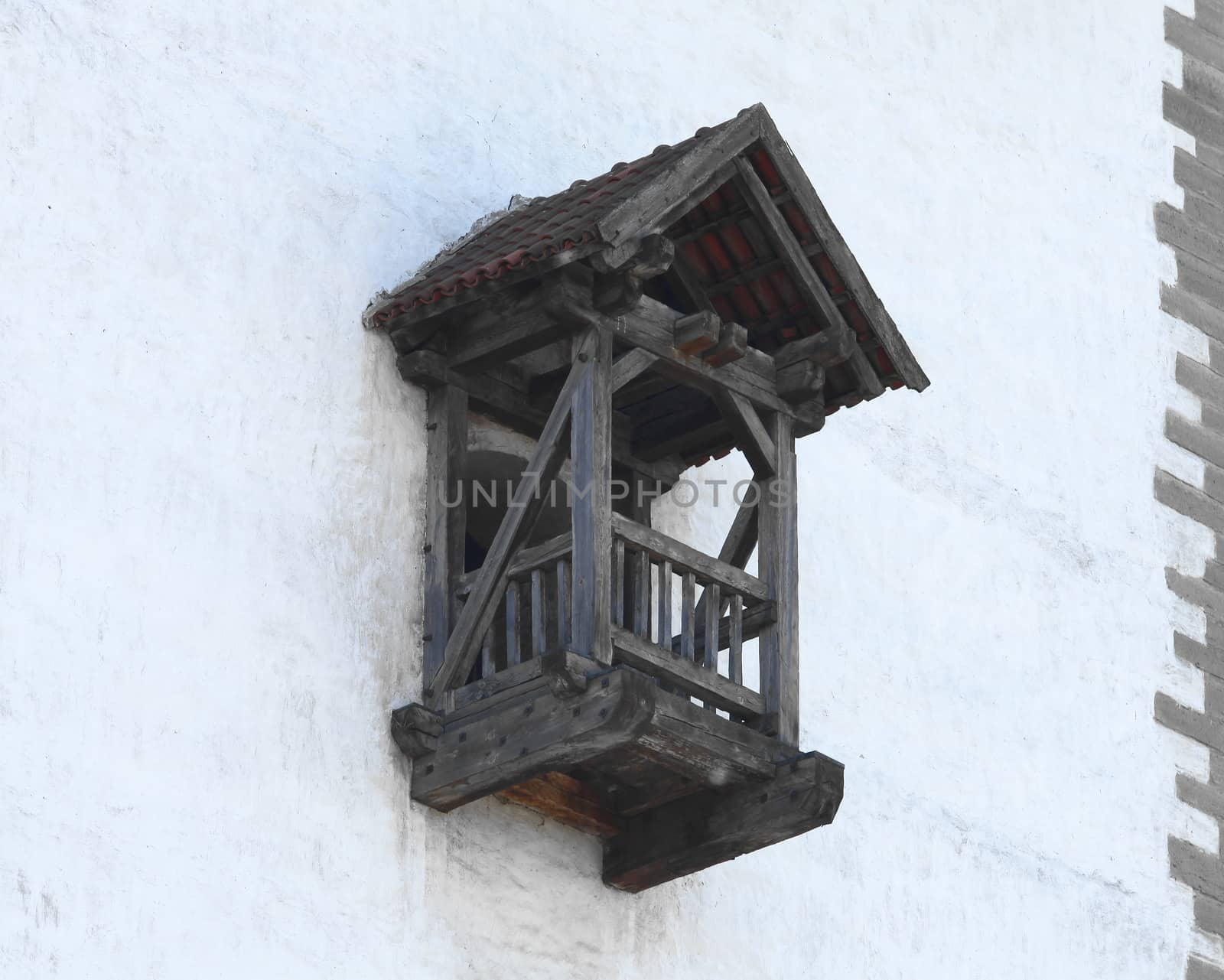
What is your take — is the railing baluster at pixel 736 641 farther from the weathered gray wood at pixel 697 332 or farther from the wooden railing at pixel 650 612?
the weathered gray wood at pixel 697 332

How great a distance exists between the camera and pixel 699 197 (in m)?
9.30

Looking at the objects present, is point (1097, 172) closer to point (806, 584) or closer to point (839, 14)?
point (839, 14)

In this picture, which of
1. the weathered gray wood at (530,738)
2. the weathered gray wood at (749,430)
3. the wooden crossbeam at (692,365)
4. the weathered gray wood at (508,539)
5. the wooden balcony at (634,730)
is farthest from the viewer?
the weathered gray wood at (749,430)

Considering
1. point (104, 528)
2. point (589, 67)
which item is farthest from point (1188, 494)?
point (104, 528)

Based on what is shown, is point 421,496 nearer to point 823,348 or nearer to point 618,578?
point 618,578

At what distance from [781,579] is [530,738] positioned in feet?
3.86

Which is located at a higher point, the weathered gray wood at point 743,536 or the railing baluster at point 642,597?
the weathered gray wood at point 743,536

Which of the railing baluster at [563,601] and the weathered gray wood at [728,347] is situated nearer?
the railing baluster at [563,601]

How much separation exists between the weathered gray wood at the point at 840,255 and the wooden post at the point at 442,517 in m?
1.33

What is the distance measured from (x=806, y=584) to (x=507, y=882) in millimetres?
2062

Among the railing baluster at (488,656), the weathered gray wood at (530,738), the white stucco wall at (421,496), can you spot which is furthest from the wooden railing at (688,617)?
the white stucco wall at (421,496)

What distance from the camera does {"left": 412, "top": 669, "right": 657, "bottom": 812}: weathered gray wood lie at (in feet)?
28.5

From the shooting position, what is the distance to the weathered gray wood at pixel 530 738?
8.70 metres

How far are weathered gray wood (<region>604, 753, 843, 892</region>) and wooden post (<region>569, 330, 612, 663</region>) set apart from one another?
0.84 meters
